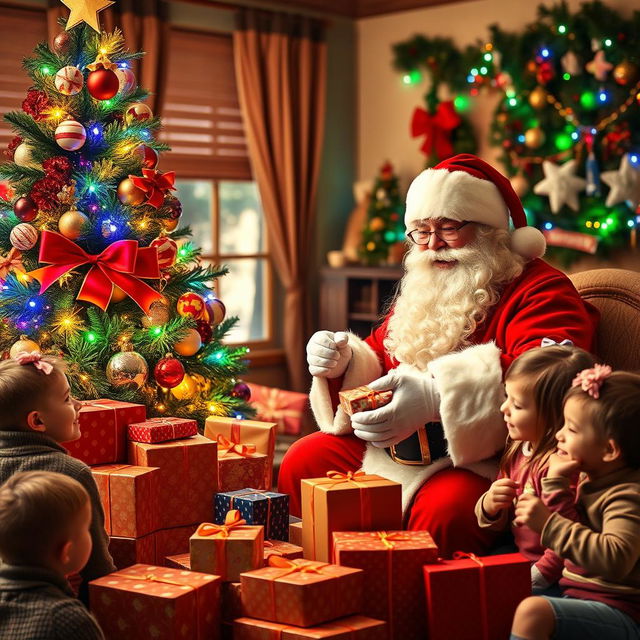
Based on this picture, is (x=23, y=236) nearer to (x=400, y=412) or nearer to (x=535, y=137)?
(x=400, y=412)

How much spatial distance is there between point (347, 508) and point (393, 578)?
215mm

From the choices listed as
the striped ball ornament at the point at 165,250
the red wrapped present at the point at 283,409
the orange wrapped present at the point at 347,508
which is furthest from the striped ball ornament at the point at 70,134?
the red wrapped present at the point at 283,409

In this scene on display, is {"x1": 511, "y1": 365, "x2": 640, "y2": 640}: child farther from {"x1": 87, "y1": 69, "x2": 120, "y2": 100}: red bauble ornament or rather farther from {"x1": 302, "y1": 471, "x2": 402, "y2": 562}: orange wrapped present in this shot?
{"x1": 87, "y1": 69, "x2": 120, "y2": 100}: red bauble ornament

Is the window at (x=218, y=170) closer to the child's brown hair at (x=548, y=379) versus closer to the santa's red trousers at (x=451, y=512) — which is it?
the santa's red trousers at (x=451, y=512)

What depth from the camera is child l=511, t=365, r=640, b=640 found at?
→ 6.67 feet

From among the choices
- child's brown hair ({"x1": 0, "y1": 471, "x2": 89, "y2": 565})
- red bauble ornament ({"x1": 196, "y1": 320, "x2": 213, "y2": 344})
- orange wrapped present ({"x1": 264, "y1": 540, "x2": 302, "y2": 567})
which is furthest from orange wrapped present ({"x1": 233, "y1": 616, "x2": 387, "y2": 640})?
red bauble ornament ({"x1": 196, "y1": 320, "x2": 213, "y2": 344})

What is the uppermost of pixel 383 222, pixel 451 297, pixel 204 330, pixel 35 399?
pixel 383 222

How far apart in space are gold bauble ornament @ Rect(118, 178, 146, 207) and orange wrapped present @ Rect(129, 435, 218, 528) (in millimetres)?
867

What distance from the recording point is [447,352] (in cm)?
301

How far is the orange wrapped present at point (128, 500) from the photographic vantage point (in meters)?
2.51

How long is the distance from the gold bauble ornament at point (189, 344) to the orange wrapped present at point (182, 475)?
0.61 m

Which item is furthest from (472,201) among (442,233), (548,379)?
(548,379)

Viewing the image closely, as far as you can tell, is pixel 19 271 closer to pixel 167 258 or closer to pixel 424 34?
pixel 167 258

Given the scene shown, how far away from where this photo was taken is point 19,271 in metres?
3.12
